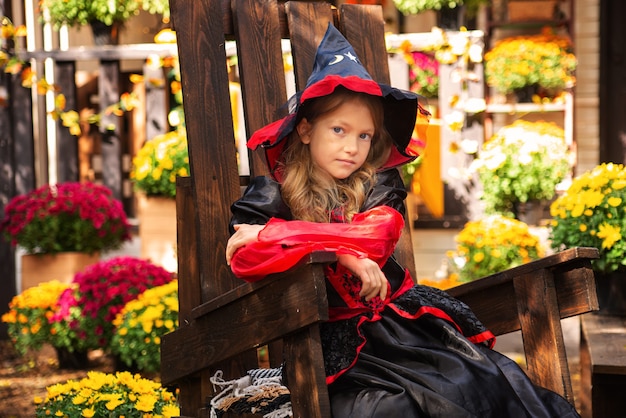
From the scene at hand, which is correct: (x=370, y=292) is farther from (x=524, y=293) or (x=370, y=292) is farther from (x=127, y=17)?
(x=127, y=17)

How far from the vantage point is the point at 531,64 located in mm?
6160

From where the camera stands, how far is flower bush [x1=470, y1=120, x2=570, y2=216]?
17.4 feet

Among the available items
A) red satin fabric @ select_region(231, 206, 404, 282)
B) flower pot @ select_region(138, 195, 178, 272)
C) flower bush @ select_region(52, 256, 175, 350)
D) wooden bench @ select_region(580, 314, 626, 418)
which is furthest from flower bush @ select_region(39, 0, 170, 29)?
red satin fabric @ select_region(231, 206, 404, 282)

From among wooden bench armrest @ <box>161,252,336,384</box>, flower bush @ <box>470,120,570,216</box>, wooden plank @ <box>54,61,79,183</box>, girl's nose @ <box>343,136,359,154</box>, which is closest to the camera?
wooden bench armrest @ <box>161,252,336,384</box>

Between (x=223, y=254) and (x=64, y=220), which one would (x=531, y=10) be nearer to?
(x=64, y=220)

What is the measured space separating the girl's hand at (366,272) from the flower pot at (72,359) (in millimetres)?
3099

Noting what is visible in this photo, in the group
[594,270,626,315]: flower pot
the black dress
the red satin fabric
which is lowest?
[594,270,626,315]: flower pot

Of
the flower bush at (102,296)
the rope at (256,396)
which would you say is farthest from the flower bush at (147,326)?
the rope at (256,396)

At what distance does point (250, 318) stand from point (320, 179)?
40cm

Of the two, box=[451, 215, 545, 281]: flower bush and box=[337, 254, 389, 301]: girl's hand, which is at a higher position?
box=[337, 254, 389, 301]: girl's hand

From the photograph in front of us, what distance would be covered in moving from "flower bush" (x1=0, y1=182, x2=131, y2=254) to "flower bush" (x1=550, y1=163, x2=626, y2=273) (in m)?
2.59

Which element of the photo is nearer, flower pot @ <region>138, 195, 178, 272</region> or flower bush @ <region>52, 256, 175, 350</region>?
flower bush @ <region>52, 256, 175, 350</region>

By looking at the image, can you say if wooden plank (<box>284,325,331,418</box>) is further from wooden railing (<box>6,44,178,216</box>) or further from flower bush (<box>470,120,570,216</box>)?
wooden railing (<box>6,44,178,216</box>)

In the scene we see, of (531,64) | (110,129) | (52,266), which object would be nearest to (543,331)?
(52,266)
